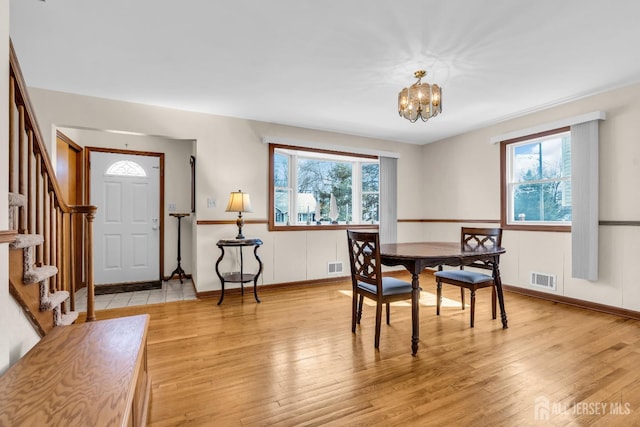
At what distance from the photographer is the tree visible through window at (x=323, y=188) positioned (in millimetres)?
4480

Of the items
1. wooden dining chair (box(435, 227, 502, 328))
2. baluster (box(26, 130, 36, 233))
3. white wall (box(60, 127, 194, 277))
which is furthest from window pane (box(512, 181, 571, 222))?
baluster (box(26, 130, 36, 233))

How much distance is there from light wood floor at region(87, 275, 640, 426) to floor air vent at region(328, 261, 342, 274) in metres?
1.36

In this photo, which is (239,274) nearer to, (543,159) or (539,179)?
(539,179)

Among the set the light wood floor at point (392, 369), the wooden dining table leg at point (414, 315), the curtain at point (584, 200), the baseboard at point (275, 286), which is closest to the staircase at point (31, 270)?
the light wood floor at point (392, 369)

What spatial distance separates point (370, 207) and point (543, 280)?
8.30ft

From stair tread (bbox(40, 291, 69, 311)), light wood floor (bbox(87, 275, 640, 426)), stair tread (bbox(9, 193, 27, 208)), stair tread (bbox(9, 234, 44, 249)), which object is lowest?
light wood floor (bbox(87, 275, 640, 426))

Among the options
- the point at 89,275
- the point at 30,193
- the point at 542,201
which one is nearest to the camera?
the point at 30,193

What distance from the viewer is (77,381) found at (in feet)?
3.51

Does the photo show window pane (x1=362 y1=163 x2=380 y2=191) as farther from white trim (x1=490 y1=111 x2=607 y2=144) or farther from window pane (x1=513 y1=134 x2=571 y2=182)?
window pane (x1=513 y1=134 x2=571 y2=182)

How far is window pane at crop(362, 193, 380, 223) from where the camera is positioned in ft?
16.8

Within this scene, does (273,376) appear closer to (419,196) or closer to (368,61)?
(368,61)

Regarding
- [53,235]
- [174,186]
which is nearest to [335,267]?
[174,186]

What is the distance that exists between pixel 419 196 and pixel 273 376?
4.25 m

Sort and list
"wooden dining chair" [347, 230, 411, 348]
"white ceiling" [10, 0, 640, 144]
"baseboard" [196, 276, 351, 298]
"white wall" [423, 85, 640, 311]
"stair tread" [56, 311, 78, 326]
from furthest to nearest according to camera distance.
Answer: "baseboard" [196, 276, 351, 298] < "white wall" [423, 85, 640, 311] < "wooden dining chair" [347, 230, 411, 348] < "white ceiling" [10, 0, 640, 144] < "stair tread" [56, 311, 78, 326]
